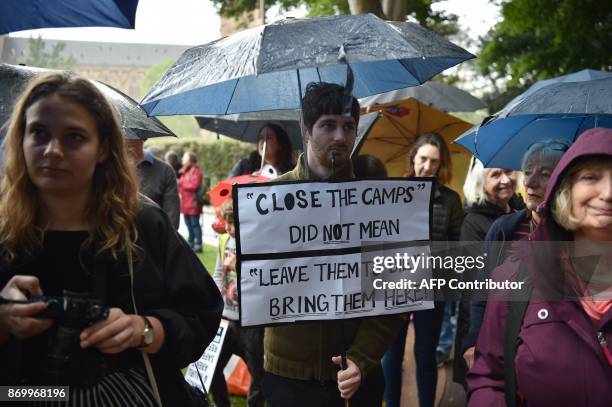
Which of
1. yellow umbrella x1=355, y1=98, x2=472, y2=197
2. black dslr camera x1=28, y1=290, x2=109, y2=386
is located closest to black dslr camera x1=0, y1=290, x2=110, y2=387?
black dslr camera x1=28, y1=290, x2=109, y2=386

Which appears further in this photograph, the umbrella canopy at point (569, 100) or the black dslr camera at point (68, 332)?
the umbrella canopy at point (569, 100)

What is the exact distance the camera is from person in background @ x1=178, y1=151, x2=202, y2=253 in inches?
662

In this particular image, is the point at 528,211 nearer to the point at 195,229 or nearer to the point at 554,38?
the point at 554,38

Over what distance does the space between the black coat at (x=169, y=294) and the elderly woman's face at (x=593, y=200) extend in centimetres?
127

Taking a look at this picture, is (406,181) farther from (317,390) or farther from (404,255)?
(317,390)

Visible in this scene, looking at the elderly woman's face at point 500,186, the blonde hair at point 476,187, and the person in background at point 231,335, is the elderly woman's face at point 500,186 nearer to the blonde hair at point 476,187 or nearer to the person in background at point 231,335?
the blonde hair at point 476,187

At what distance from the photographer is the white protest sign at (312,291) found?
302cm

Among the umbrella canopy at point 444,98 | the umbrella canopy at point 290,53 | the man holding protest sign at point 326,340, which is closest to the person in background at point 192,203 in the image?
the umbrella canopy at point 444,98

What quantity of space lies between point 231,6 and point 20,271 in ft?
49.3

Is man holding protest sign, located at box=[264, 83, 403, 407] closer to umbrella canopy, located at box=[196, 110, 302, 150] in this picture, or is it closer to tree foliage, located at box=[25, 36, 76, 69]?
umbrella canopy, located at box=[196, 110, 302, 150]

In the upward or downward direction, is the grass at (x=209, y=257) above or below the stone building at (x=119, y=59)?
below

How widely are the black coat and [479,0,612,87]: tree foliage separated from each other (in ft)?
32.3

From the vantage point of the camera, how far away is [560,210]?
104 inches

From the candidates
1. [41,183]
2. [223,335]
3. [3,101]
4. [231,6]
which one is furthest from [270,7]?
[41,183]
